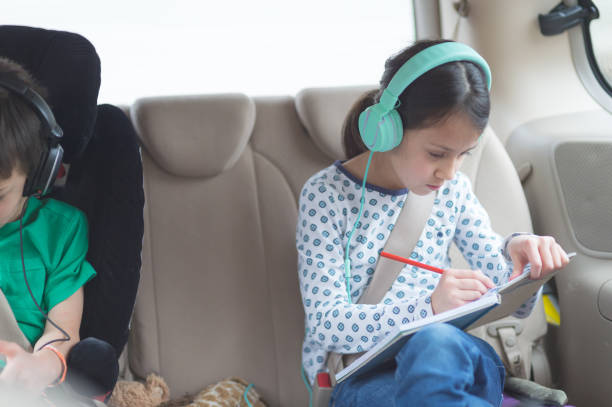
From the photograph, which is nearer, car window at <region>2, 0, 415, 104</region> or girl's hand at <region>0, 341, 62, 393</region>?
girl's hand at <region>0, 341, 62, 393</region>

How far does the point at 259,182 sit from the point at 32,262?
1.90ft

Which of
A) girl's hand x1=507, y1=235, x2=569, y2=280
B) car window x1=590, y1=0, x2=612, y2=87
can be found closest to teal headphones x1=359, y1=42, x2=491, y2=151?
girl's hand x1=507, y1=235, x2=569, y2=280

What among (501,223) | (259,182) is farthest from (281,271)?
(501,223)

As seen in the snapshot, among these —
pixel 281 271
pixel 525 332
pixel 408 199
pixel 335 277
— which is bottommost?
pixel 525 332

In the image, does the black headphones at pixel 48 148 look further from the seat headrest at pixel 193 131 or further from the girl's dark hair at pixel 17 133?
the seat headrest at pixel 193 131

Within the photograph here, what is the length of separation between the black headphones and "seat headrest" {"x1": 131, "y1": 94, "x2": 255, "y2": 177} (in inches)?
17.1

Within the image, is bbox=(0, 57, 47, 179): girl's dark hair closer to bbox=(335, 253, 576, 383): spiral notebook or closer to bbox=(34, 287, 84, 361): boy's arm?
bbox=(34, 287, 84, 361): boy's arm

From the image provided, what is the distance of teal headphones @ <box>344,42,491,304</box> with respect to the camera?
3.63 ft

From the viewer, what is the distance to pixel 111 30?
165 centimetres

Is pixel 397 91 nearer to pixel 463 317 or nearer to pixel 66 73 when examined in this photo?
pixel 463 317

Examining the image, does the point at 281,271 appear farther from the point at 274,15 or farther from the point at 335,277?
the point at 274,15

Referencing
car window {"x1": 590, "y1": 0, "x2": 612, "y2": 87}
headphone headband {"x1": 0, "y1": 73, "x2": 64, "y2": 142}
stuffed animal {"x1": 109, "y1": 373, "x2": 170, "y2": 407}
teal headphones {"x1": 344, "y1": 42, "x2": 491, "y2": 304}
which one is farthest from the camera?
car window {"x1": 590, "y1": 0, "x2": 612, "y2": 87}

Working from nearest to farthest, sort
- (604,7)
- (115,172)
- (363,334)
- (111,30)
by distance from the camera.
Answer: (363,334)
(115,172)
(111,30)
(604,7)

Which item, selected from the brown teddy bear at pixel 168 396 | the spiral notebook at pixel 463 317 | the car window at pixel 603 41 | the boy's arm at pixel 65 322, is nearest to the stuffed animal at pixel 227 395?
the brown teddy bear at pixel 168 396
